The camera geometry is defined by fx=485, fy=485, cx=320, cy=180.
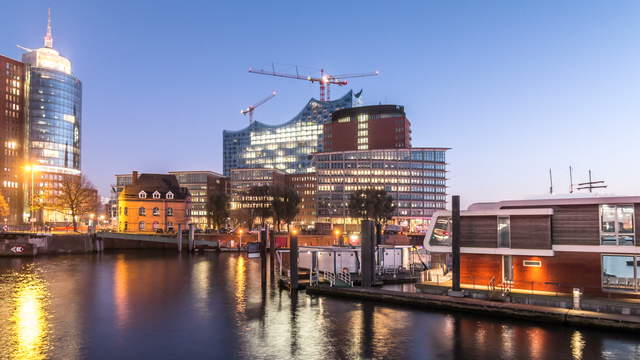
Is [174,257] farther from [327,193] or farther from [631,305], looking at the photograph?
[327,193]

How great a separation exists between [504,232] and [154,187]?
104093mm

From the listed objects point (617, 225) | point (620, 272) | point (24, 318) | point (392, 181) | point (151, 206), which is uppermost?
point (392, 181)

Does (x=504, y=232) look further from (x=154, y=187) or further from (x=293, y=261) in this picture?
(x=154, y=187)

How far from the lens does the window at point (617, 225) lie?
30.7 metres

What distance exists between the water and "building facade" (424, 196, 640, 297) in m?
4.14

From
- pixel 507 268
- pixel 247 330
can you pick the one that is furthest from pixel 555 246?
pixel 247 330

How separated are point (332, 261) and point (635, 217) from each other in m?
30.1

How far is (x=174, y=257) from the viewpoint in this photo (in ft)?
289

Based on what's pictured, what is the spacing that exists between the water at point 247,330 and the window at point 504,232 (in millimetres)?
5538

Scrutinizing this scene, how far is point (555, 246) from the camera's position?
32812mm

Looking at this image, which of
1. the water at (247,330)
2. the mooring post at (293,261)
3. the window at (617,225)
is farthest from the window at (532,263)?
the mooring post at (293,261)

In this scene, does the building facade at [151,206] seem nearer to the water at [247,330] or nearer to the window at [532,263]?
the water at [247,330]

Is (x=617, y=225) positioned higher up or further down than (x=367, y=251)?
higher up

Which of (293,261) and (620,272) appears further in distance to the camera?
(293,261)
